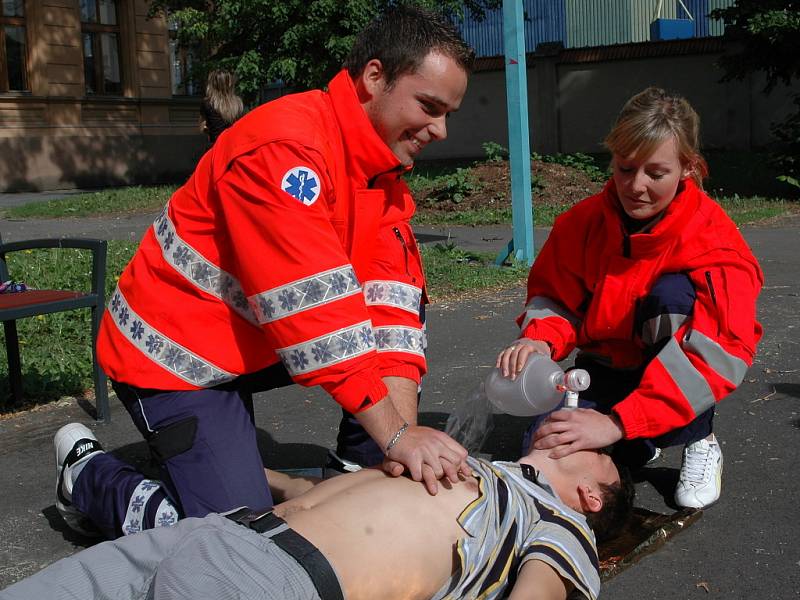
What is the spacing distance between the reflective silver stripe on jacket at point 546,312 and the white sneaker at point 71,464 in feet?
5.94

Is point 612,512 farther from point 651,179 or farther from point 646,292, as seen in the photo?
point 651,179

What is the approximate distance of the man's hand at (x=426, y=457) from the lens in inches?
105

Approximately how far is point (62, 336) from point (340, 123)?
14.2 ft

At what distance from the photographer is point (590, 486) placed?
10.6 feet

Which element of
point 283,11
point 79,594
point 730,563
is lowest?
point 730,563

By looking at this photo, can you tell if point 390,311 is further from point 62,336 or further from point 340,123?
point 62,336

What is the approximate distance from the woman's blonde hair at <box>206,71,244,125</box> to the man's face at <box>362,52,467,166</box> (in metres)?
4.87

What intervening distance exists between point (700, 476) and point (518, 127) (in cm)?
587

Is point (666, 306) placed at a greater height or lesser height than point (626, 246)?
lesser

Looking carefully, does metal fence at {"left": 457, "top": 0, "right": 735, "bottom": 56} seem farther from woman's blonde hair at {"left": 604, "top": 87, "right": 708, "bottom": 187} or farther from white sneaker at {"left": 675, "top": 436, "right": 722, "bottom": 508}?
white sneaker at {"left": 675, "top": 436, "right": 722, "bottom": 508}

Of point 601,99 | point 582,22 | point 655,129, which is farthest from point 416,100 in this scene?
point 582,22

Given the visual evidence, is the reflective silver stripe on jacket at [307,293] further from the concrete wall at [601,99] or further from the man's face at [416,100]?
the concrete wall at [601,99]

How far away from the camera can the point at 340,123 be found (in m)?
2.96

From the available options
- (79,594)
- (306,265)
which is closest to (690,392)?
(306,265)
